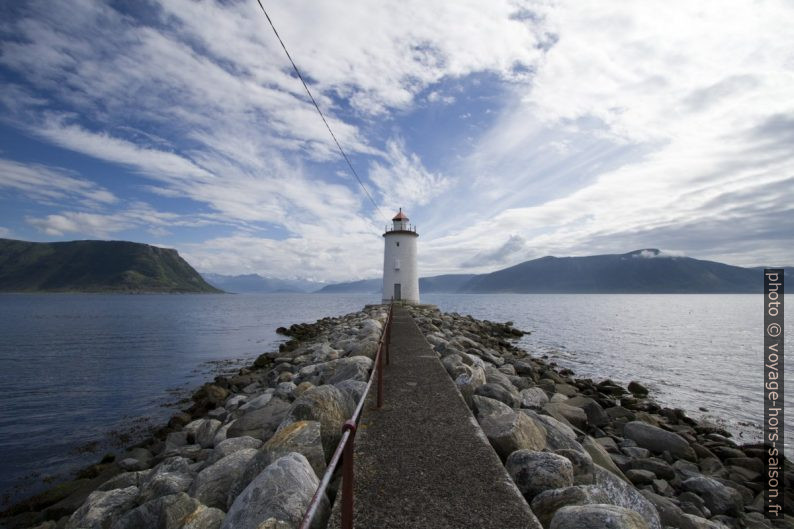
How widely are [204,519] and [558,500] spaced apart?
2974mm

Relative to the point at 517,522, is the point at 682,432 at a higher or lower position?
lower

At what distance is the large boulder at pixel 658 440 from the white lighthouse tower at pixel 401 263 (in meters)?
23.2

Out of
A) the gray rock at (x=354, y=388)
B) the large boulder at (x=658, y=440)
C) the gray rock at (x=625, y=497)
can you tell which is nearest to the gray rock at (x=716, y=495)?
the large boulder at (x=658, y=440)

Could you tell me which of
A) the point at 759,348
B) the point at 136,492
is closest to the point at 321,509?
the point at 136,492

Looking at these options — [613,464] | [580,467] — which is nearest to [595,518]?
[580,467]

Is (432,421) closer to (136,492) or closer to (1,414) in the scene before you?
(136,492)

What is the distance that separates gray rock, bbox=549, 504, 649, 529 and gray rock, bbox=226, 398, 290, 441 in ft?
12.3

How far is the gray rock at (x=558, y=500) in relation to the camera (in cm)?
332

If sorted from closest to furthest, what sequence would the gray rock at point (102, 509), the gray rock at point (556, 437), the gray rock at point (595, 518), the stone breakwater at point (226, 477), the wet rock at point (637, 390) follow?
the gray rock at point (595, 518), the stone breakwater at point (226, 477), the gray rock at point (102, 509), the gray rock at point (556, 437), the wet rock at point (637, 390)

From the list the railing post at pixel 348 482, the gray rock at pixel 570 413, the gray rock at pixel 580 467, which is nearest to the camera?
the railing post at pixel 348 482

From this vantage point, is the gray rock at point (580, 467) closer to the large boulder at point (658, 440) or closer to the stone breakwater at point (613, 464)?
the stone breakwater at point (613, 464)

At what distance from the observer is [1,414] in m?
10.8

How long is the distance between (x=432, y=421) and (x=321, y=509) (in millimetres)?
2182

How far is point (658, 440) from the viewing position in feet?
23.8
